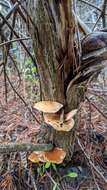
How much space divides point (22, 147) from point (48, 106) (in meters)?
0.21

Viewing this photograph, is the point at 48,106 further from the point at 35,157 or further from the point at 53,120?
the point at 35,157

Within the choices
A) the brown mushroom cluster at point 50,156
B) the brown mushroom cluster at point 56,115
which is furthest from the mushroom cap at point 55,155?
the brown mushroom cluster at point 56,115

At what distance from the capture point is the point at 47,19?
1.12m

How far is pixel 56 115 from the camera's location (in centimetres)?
126

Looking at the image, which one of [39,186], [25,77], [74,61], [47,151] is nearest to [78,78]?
[74,61]

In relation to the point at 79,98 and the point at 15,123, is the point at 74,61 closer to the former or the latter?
the point at 79,98

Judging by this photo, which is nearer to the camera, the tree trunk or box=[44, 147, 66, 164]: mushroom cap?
the tree trunk

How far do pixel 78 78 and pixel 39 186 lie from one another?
1.92 ft

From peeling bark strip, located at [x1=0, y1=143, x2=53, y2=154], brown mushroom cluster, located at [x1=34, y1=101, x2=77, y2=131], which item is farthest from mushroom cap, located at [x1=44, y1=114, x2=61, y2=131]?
peeling bark strip, located at [x1=0, y1=143, x2=53, y2=154]

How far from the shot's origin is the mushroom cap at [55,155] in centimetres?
130

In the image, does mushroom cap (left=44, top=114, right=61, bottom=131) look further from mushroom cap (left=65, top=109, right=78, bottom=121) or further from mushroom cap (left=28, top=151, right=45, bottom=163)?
mushroom cap (left=28, top=151, right=45, bottom=163)

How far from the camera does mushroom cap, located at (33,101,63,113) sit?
1.18 meters

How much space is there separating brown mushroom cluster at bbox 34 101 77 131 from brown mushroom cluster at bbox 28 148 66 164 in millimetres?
180

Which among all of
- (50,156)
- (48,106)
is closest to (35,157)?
(50,156)
